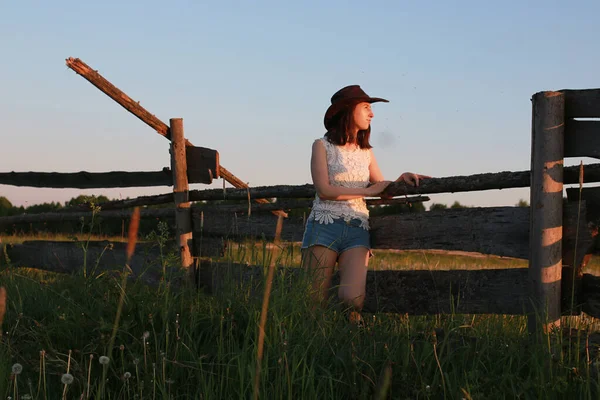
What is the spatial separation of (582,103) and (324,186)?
1754 mm

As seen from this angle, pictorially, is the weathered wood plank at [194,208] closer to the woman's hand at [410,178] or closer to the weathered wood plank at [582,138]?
the woman's hand at [410,178]

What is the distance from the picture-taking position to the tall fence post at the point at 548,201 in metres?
4.26

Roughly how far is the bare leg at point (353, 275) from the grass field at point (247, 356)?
708mm

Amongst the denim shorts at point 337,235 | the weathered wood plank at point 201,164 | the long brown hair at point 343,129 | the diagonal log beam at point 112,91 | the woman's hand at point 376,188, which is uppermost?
the diagonal log beam at point 112,91

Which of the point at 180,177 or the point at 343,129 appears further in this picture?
the point at 180,177

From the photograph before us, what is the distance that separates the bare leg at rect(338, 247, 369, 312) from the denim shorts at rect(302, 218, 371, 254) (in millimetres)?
48

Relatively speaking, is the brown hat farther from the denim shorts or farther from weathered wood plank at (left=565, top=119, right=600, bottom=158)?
weathered wood plank at (left=565, top=119, right=600, bottom=158)

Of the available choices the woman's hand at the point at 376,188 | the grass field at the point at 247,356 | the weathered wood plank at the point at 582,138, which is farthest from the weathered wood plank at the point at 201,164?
the weathered wood plank at the point at 582,138

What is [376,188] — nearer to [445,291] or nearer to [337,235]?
[337,235]

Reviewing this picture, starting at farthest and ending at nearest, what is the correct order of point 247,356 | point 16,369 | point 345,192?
point 345,192
point 247,356
point 16,369

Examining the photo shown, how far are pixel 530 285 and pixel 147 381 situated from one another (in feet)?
8.81

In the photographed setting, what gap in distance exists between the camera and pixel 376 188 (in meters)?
4.66

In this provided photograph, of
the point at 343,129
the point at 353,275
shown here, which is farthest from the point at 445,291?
the point at 343,129

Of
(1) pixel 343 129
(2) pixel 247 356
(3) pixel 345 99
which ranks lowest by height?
(2) pixel 247 356
